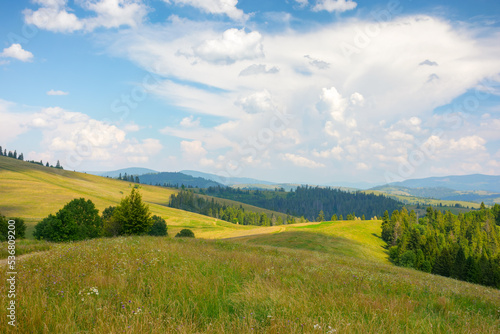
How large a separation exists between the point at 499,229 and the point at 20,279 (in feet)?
Answer: 599

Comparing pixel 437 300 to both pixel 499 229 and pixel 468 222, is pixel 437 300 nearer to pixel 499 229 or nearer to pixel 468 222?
pixel 468 222

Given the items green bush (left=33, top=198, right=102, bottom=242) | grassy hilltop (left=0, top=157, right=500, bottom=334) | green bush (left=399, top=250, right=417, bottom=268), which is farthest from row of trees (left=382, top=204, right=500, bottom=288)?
grassy hilltop (left=0, top=157, right=500, bottom=334)

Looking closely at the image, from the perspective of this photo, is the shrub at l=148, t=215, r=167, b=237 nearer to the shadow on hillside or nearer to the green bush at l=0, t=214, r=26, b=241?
the shadow on hillside

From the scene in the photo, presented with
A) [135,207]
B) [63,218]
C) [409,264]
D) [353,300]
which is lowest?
[409,264]

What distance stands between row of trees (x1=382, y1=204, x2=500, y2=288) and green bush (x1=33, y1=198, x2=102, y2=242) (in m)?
71.5

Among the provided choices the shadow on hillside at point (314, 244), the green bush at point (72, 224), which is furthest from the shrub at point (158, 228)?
the shadow on hillside at point (314, 244)

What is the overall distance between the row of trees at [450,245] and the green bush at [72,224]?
71.5 metres

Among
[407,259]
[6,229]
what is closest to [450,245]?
[407,259]

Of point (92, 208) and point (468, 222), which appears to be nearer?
point (92, 208)

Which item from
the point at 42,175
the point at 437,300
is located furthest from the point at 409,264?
the point at 42,175

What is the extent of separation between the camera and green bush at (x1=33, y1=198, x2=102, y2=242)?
45000 millimetres

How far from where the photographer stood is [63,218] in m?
46.3

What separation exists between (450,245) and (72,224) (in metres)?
109

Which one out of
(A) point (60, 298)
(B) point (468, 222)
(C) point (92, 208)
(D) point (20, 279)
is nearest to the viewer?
(A) point (60, 298)
